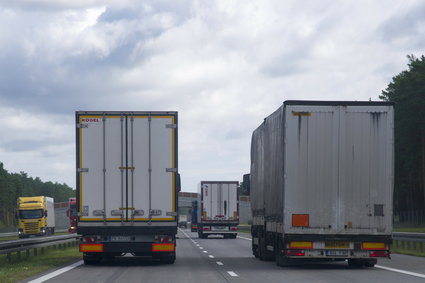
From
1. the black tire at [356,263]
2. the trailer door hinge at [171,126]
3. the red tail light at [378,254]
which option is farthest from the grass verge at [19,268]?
the red tail light at [378,254]

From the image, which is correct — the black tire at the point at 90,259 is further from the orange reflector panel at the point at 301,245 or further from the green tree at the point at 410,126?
the green tree at the point at 410,126

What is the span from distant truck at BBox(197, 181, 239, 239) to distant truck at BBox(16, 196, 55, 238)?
2233 centimetres

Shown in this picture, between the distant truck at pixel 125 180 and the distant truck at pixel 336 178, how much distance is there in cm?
330

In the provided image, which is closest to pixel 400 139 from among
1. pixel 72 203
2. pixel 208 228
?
pixel 72 203

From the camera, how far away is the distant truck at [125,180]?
21.8 meters

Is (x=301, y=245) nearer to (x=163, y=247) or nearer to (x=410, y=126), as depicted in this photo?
(x=163, y=247)

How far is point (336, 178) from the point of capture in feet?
65.4

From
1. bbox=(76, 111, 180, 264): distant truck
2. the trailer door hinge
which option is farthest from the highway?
the trailer door hinge

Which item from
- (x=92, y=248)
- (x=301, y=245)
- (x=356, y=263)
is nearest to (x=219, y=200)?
(x=92, y=248)

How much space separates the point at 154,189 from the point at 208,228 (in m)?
31.2

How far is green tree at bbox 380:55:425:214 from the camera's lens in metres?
83.1

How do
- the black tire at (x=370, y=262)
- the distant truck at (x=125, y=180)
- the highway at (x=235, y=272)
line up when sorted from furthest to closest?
the distant truck at (x=125, y=180), the black tire at (x=370, y=262), the highway at (x=235, y=272)

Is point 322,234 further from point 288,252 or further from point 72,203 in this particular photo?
point 72,203

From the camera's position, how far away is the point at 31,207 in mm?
71875
